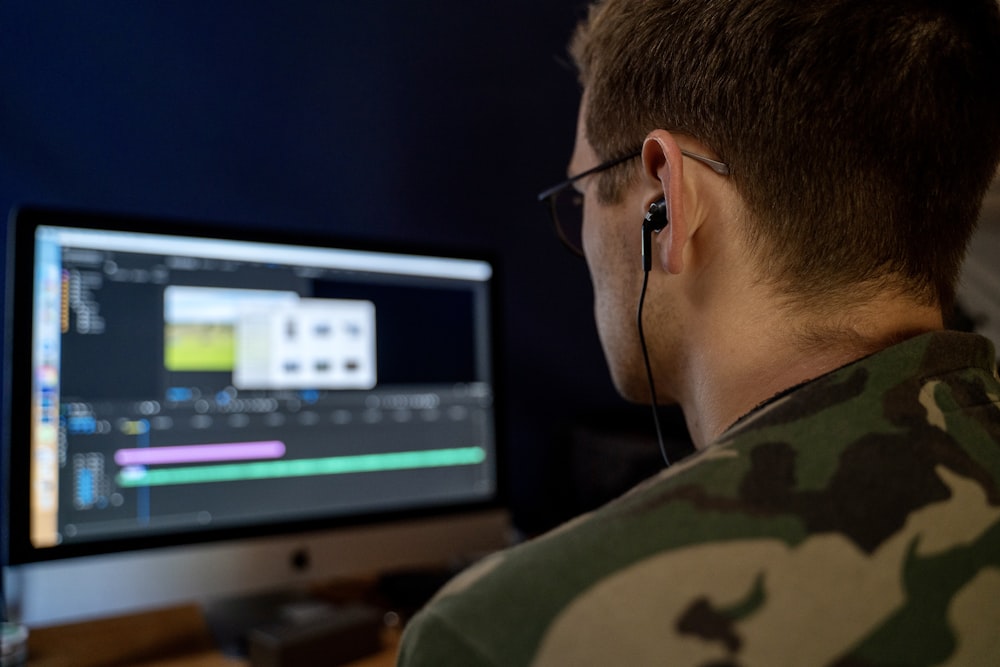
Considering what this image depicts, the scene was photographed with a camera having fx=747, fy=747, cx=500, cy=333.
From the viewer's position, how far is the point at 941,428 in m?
0.41

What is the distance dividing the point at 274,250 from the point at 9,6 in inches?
19.5

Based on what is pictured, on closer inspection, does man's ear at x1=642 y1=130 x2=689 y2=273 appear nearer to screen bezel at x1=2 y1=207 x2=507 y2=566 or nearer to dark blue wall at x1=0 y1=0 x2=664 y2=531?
screen bezel at x1=2 y1=207 x2=507 y2=566

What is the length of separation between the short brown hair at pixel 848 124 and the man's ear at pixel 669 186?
1.3 inches

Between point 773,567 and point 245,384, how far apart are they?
0.75 m

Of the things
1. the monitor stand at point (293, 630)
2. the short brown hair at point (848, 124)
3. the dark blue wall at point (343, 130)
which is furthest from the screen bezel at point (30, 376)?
the short brown hair at point (848, 124)

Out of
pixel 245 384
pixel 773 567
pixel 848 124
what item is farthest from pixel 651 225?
pixel 245 384

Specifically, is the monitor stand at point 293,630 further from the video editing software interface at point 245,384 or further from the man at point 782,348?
the man at point 782,348

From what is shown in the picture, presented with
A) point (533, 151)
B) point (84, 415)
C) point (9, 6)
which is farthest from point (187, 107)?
point (533, 151)

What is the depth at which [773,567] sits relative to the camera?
1.13 feet

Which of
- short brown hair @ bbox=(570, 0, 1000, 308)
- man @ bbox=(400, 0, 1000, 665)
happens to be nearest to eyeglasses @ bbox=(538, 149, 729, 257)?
man @ bbox=(400, 0, 1000, 665)

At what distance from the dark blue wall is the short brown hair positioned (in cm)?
75

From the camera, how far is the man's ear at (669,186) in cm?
55

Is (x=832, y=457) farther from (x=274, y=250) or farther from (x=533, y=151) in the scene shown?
(x=533, y=151)

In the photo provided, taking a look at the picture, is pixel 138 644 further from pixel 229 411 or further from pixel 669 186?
pixel 669 186
